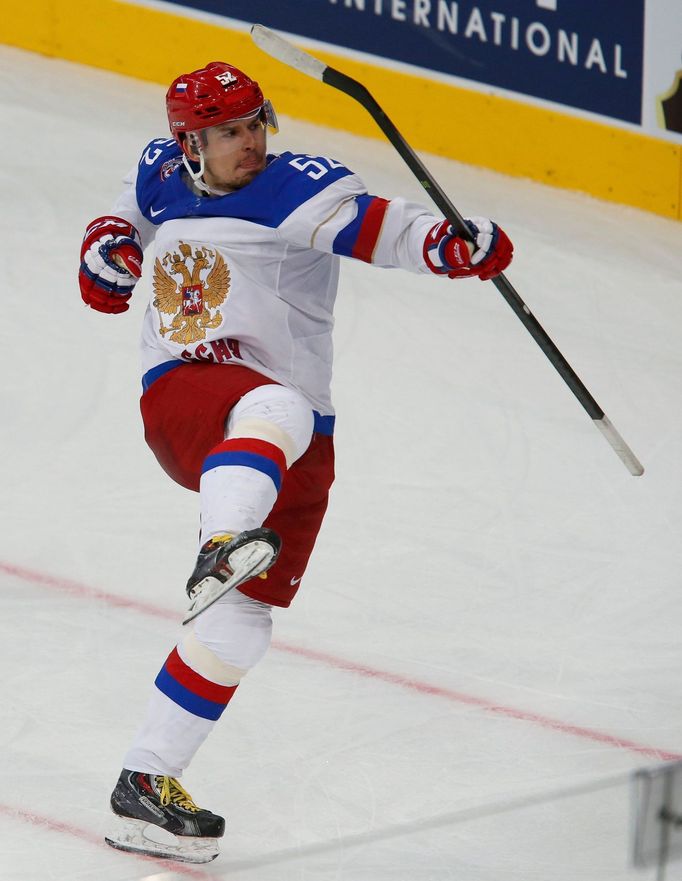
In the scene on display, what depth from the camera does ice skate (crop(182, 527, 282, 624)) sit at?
285 cm

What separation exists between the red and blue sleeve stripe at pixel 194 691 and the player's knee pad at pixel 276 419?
45cm

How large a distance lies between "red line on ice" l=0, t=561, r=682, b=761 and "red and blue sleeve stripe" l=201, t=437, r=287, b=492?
3.58 ft

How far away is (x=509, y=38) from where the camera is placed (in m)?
6.89

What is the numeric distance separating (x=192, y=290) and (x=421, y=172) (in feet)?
1.95

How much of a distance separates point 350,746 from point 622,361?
233cm

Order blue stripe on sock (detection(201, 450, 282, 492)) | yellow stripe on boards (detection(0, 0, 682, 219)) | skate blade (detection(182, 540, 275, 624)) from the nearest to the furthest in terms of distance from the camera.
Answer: skate blade (detection(182, 540, 275, 624)) → blue stripe on sock (detection(201, 450, 282, 492)) → yellow stripe on boards (detection(0, 0, 682, 219))

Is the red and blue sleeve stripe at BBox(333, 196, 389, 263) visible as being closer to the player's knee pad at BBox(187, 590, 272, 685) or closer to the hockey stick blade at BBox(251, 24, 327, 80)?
the hockey stick blade at BBox(251, 24, 327, 80)

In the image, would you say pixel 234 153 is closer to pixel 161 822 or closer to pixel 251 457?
pixel 251 457

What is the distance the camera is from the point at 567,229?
666 centimetres

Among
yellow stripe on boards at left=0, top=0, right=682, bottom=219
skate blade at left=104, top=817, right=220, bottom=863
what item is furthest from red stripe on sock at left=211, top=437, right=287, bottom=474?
yellow stripe on boards at left=0, top=0, right=682, bottom=219

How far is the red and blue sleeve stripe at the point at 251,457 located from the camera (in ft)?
9.95

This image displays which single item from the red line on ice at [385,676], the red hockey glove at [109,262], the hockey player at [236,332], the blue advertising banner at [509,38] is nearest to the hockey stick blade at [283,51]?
the hockey player at [236,332]

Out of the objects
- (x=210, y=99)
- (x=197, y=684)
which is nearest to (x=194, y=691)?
(x=197, y=684)

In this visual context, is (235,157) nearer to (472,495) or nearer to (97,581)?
→ (97,581)
